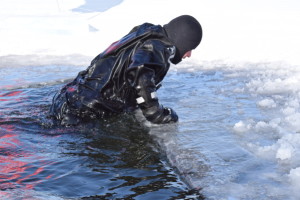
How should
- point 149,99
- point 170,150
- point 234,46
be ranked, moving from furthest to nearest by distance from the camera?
1. point 234,46
2. point 149,99
3. point 170,150

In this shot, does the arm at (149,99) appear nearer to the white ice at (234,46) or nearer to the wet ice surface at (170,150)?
the wet ice surface at (170,150)

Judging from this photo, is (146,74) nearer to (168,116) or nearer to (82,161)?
(168,116)

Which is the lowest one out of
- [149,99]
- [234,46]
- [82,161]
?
[82,161]

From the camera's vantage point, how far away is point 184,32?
12.2 ft

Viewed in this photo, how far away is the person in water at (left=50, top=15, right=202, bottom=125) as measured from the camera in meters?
3.62

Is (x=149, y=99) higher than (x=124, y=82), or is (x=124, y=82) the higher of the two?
(x=124, y=82)

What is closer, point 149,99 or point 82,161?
point 82,161

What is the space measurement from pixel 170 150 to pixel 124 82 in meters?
0.80

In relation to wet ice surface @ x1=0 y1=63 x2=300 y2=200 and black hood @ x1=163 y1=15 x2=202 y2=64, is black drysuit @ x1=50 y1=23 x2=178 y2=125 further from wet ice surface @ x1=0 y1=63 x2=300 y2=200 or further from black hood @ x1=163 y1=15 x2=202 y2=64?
wet ice surface @ x1=0 y1=63 x2=300 y2=200

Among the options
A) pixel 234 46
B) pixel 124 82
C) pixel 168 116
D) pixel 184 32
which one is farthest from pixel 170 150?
pixel 234 46

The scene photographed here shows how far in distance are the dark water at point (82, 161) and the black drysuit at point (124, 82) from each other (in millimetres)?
181

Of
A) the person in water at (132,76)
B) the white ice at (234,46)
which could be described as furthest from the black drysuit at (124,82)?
the white ice at (234,46)

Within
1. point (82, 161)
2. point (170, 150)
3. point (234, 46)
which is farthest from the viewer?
point (234, 46)

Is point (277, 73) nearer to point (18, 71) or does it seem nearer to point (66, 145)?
point (66, 145)
